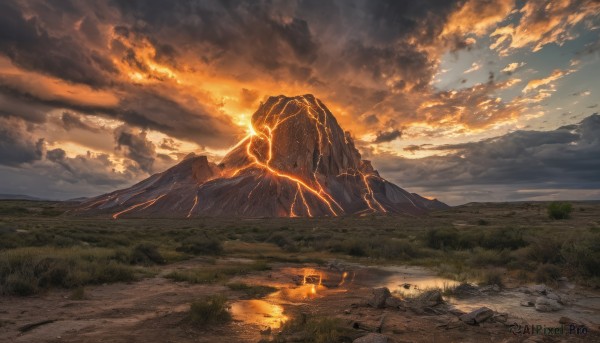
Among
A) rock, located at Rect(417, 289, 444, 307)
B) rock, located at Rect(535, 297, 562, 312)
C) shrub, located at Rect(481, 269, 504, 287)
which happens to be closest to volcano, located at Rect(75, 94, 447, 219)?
shrub, located at Rect(481, 269, 504, 287)

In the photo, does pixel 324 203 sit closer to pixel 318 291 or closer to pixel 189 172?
pixel 189 172

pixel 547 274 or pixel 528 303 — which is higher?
pixel 547 274

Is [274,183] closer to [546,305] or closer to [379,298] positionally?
[379,298]

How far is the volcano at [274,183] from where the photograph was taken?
141500 millimetres

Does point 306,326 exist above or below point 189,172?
below

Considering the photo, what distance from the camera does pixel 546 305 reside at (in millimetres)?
12672

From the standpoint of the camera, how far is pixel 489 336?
9672 mm

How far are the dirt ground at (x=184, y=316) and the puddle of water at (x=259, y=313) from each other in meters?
0.03

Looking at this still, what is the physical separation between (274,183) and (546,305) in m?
143

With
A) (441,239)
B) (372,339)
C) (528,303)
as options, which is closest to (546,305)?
(528,303)

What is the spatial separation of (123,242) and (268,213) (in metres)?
107

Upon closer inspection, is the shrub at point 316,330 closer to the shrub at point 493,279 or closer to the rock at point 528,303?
the rock at point 528,303

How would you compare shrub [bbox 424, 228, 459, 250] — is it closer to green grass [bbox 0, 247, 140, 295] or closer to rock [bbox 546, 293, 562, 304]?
rock [bbox 546, 293, 562, 304]

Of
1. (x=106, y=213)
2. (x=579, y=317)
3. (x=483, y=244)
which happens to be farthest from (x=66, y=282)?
(x=106, y=213)
